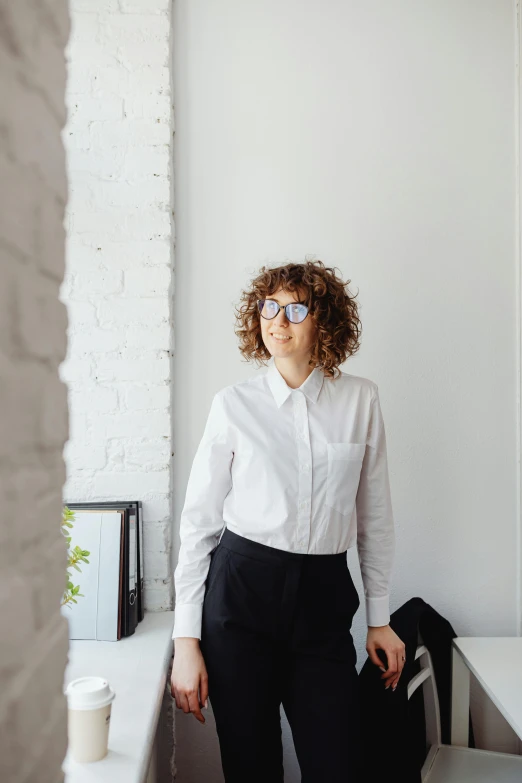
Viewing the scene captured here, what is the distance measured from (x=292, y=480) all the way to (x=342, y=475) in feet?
0.43

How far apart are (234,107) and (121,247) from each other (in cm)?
63

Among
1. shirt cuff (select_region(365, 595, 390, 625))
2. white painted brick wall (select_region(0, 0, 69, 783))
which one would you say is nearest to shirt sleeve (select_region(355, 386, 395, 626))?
shirt cuff (select_region(365, 595, 390, 625))

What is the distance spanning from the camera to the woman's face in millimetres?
1584

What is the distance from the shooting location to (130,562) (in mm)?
1900

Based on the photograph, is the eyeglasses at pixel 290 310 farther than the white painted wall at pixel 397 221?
No

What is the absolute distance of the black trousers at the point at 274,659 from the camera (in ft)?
4.70

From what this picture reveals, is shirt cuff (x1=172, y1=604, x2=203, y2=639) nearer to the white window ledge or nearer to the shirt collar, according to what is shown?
the white window ledge

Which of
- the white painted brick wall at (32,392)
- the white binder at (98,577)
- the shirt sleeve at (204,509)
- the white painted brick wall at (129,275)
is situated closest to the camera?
the white painted brick wall at (32,392)

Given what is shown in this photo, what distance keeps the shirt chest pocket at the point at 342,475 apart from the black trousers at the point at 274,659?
0.48 feet

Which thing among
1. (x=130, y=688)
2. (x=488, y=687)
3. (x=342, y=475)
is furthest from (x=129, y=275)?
(x=488, y=687)

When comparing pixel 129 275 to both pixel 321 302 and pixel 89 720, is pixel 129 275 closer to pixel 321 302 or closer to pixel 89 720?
pixel 321 302

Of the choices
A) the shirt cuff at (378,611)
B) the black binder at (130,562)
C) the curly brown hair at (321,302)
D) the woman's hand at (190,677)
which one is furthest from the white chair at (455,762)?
the curly brown hair at (321,302)

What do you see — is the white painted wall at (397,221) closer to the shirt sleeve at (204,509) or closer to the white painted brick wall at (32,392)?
the shirt sleeve at (204,509)

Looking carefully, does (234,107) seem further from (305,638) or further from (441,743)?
(441,743)
